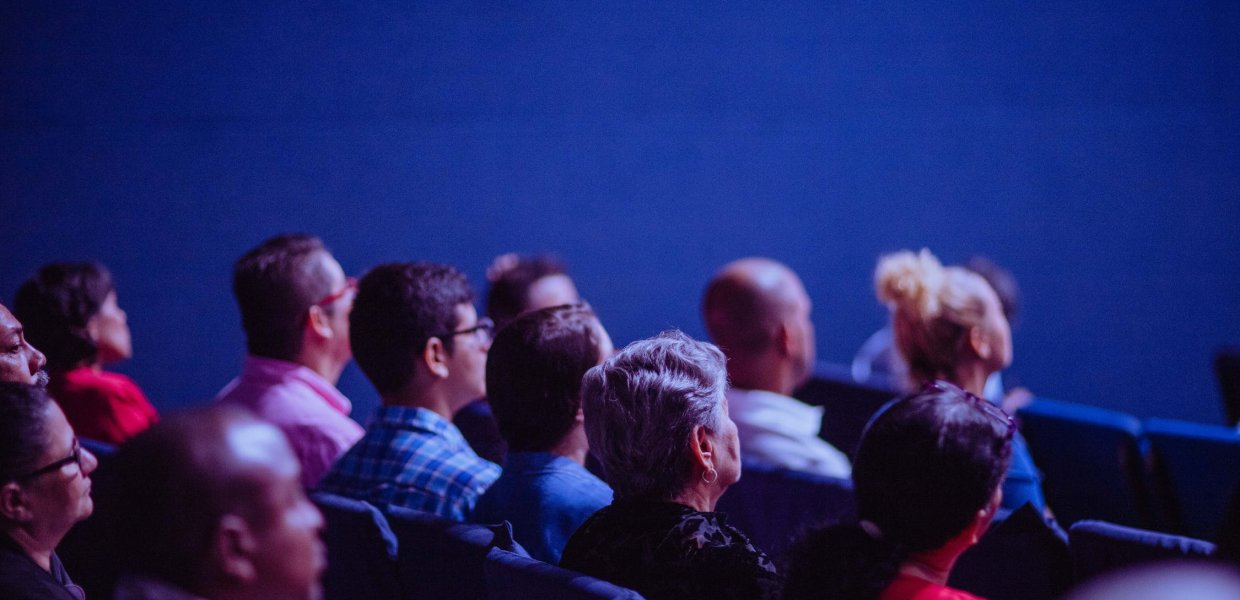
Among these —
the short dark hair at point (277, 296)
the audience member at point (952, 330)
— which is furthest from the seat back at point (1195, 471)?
the short dark hair at point (277, 296)

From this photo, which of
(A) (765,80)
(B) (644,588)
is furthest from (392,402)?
(A) (765,80)

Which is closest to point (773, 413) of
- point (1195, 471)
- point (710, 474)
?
point (710, 474)

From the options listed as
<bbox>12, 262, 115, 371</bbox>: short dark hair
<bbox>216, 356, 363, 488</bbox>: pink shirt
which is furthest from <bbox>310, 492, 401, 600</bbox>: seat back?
<bbox>12, 262, 115, 371</bbox>: short dark hair

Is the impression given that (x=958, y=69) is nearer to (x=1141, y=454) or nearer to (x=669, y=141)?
(x=669, y=141)

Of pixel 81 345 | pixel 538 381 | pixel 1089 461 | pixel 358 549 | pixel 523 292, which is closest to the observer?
pixel 358 549

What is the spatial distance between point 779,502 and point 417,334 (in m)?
0.95

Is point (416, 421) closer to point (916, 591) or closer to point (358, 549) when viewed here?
point (358, 549)

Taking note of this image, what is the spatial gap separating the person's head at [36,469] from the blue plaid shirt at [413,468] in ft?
2.19

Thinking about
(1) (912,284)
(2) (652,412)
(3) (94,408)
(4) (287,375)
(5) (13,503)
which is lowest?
(3) (94,408)

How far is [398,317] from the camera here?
2783mm

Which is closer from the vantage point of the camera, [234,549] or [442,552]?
[234,549]

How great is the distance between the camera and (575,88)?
5.75 m

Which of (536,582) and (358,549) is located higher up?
(536,582)

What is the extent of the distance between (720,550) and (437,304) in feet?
4.04
